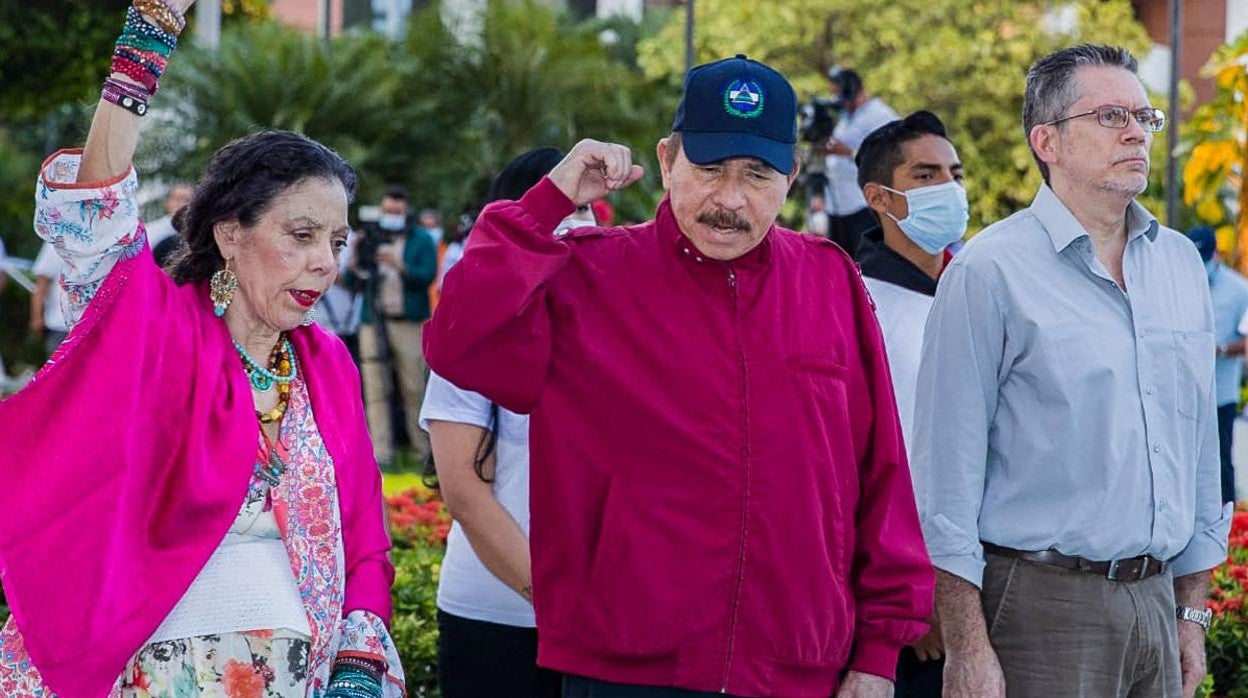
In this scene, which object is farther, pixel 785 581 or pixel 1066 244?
pixel 1066 244

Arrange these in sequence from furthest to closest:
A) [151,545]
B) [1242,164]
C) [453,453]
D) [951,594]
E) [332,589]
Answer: [1242,164] < [453,453] < [951,594] < [332,589] < [151,545]

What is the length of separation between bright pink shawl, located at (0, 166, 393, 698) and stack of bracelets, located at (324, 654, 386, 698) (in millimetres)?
384

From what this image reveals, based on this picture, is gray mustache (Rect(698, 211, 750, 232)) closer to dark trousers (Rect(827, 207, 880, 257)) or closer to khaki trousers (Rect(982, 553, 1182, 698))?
khaki trousers (Rect(982, 553, 1182, 698))

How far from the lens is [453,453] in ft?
14.8

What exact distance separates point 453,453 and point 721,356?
115 centimetres

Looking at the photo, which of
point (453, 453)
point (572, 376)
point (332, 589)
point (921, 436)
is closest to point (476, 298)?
point (572, 376)

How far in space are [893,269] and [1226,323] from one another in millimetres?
7155

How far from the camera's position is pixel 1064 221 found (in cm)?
441

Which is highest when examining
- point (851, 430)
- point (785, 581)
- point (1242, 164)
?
point (1242, 164)

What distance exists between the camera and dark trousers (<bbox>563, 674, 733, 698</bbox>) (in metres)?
3.50

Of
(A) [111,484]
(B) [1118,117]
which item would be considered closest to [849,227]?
(B) [1118,117]

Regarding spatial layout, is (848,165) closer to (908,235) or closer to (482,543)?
(908,235)

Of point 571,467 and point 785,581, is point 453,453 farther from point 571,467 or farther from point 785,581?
point 785,581

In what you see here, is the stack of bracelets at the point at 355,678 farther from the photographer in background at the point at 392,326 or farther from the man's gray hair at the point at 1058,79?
the photographer in background at the point at 392,326
